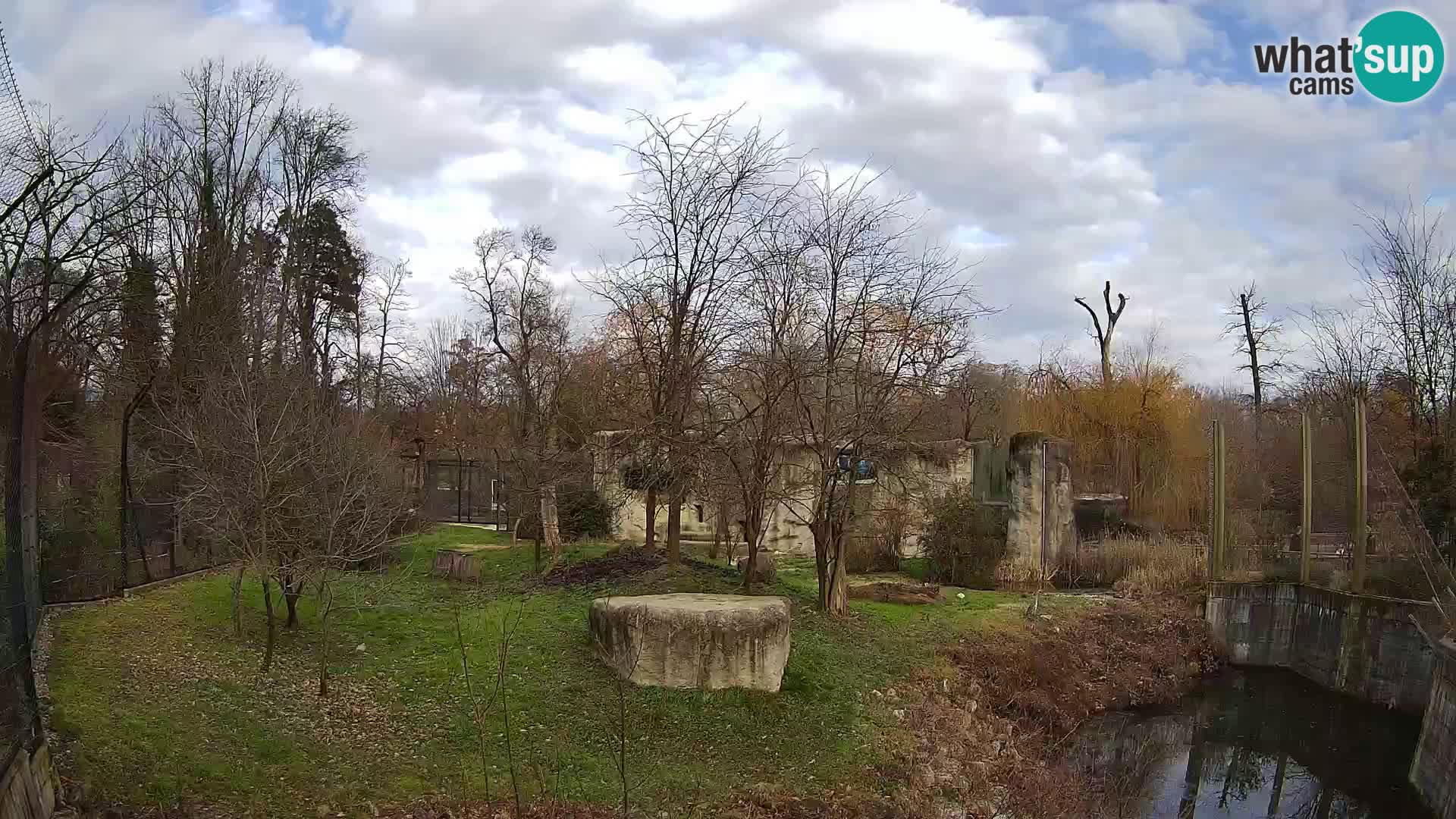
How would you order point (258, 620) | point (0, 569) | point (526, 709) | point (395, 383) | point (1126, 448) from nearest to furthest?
1. point (0, 569)
2. point (526, 709)
3. point (258, 620)
4. point (1126, 448)
5. point (395, 383)

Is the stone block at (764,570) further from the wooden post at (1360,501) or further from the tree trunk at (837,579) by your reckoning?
the wooden post at (1360,501)

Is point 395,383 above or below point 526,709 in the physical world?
above

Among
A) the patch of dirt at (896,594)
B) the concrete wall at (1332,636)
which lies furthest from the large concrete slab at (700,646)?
the concrete wall at (1332,636)

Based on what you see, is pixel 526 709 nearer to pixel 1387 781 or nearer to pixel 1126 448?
pixel 1387 781

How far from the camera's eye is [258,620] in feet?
37.3

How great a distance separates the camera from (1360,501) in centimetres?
1420

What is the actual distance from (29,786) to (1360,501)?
15658 millimetres

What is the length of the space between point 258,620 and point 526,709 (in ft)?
14.2

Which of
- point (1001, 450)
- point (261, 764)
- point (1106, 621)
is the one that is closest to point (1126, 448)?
point (1001, 450)

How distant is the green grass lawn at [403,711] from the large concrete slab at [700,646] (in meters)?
0.16

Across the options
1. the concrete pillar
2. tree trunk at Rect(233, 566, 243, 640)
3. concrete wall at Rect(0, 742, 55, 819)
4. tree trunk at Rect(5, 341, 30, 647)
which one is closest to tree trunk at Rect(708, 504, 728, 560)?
the concrete pillar

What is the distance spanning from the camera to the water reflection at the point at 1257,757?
10758mm

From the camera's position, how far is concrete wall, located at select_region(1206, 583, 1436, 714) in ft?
43.7

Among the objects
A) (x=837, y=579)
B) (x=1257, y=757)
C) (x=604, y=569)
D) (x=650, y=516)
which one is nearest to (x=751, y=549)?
(x=837, y=579)
